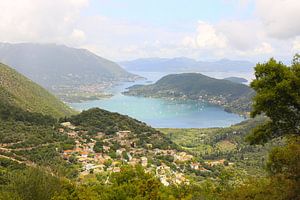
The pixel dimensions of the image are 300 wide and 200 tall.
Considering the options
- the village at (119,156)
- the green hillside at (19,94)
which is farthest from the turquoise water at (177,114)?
the village at (119,156)

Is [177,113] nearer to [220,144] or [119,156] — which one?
[220,144]

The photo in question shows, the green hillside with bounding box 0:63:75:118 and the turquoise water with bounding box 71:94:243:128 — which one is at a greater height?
the green hillside with bounding box 0:63:75:118

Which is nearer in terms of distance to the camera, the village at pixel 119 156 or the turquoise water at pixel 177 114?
the village at pixel 119 156

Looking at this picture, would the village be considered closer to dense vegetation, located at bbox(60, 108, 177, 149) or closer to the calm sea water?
dense vegetation, located at bbox(60, 108, 177, 149)

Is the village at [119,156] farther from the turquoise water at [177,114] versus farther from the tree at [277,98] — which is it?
the turquoise water at [177,114]

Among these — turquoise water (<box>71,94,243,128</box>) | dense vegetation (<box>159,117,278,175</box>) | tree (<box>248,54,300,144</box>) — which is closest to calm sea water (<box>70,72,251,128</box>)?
turquoise water (<box>71,94,243,128</box>)

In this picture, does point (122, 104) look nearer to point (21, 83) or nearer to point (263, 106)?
point (21, 83)
